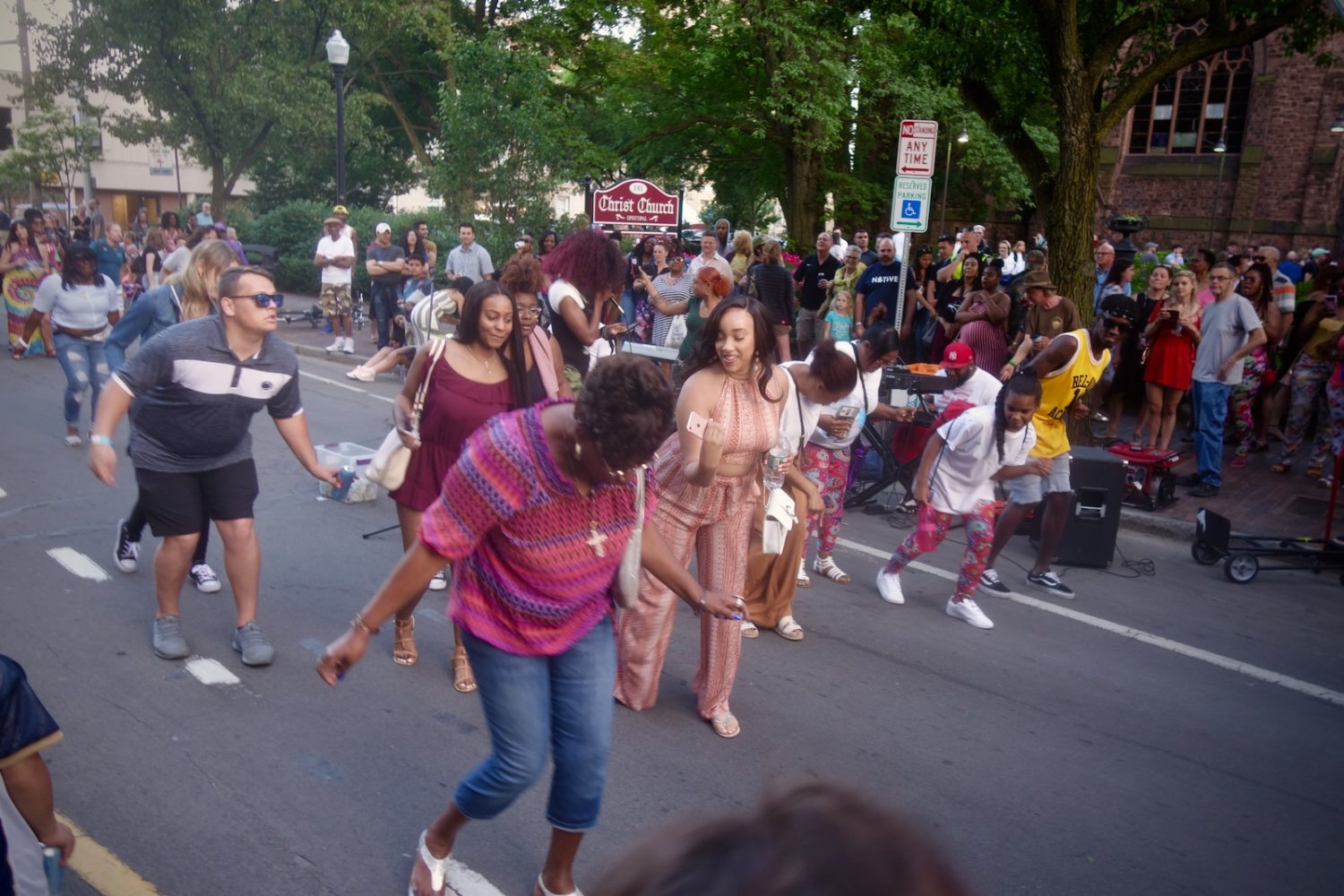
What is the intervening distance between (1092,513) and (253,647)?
5.59 meters

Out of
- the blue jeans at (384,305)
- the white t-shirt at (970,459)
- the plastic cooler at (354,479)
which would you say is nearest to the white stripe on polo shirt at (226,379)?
the plastic cooler at (354,479)

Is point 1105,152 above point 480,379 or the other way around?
above

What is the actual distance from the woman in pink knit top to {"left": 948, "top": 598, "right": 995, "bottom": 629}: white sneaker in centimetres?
356

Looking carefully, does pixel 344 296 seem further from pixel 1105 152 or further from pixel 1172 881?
pixel 1105 152

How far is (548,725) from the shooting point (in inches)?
123

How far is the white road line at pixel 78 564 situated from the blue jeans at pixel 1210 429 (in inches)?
352

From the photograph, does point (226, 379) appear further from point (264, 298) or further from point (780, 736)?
point (780, 736)

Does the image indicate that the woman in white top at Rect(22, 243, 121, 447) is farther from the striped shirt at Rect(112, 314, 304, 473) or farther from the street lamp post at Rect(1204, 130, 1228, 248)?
the street lamp post at Rect(1204, 130, 1228, 248)

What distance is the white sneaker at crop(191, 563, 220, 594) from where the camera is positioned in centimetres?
609

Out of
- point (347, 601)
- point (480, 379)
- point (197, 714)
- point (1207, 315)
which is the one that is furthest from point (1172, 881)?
point (1207, 315)

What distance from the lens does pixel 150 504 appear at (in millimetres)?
4828

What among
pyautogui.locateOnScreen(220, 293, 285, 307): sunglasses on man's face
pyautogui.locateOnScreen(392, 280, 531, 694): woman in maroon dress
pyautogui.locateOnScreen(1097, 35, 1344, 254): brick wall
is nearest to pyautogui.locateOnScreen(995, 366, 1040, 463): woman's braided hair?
pyautogui.locateOnScreen(392, 280, 531, 694): woman in maroon dress

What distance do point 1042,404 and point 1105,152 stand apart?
25.3 metres

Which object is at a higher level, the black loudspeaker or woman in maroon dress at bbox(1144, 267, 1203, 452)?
woman in maroon dress at bbox(1144, 267, 1203, 452)
